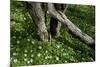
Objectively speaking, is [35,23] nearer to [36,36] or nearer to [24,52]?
[36,36]

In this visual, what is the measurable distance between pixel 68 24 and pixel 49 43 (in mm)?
313

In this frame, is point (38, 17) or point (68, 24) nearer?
point (38, 17)

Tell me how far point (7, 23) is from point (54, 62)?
0.65m

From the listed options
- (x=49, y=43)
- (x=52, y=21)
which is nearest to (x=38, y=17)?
(x=52, y=21)

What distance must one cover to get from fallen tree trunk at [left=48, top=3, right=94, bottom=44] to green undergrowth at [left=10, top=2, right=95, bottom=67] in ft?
0.14

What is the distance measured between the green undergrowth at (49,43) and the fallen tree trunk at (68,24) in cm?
4

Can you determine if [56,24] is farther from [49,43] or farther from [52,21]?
[49,43]

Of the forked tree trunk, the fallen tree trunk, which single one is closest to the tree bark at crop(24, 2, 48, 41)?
the forked tree trunk

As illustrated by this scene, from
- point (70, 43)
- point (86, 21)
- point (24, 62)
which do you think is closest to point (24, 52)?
point (24, 62)

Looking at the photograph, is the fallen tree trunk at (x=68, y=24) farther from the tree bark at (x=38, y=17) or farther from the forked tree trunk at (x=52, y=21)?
the tree bark at (x=38, y=17)

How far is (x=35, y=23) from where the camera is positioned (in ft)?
7.06

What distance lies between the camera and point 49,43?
220cm

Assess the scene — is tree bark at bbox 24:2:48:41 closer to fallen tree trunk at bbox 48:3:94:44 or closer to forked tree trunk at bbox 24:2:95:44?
forked tree trunk at bbox 24:2:95:44
